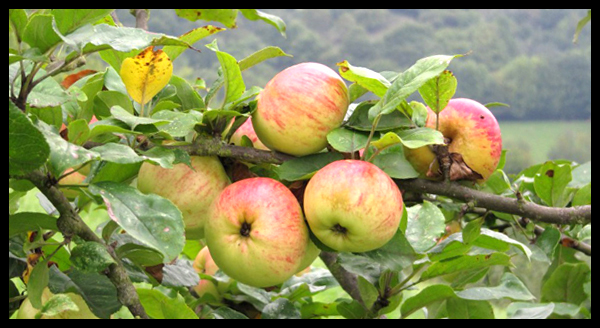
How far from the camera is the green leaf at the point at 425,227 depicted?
2.26 ft

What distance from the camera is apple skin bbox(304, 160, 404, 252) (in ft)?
1.88

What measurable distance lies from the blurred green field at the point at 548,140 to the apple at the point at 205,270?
12.6ft

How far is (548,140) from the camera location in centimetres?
629

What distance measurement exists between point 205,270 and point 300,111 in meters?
0.49

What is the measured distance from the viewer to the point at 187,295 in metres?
0.99

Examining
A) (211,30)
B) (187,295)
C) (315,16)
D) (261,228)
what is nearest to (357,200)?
(261,228)

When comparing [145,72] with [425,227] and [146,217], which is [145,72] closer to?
[146,217]

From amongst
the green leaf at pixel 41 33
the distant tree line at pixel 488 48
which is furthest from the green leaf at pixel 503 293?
the distant tree line at pixel 488 48

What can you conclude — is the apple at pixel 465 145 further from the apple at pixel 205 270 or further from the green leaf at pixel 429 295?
the apple at pixel 205 270

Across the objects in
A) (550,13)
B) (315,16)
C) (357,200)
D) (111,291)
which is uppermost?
(357,200)

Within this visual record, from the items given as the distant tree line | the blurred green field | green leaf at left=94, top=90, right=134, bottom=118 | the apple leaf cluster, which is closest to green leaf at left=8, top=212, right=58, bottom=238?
the apple leaf cluster

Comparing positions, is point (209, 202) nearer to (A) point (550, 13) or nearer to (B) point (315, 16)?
(B) point (315, 16)

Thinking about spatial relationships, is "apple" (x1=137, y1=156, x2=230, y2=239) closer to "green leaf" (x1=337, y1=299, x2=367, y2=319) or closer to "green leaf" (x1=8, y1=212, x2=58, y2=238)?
"green leaf" (x1=8, y1=212, x2=58, y2=238)
